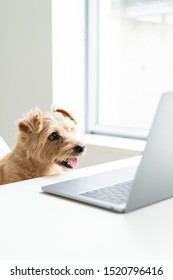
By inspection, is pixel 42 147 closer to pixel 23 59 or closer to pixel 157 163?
pixel 157 163

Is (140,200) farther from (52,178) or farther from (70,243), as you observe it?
(52,178)

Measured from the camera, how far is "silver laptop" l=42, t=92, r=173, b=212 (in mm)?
725

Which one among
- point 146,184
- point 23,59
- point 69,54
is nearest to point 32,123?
point 146,184

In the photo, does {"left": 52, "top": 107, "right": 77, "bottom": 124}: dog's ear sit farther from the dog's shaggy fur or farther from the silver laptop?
the silver laptop

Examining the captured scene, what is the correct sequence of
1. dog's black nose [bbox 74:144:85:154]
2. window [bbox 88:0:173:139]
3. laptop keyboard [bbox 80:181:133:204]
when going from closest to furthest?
laptop keyboard [bbox 80:181:133:204], dog's black nose [bbox 74:144:85:154], window [bbox 88:0:173:139]

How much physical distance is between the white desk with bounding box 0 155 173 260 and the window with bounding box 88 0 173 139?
1407 millimetres

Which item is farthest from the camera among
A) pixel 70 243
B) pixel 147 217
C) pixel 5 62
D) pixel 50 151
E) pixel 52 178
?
pixel 5 62

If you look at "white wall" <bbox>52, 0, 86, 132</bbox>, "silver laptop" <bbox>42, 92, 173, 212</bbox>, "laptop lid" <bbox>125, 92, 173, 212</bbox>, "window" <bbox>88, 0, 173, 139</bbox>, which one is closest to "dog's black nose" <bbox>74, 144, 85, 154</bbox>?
"silver laptop" <bbox>42, 92, 173, 212</bbox>

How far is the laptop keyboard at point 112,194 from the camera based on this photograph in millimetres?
830

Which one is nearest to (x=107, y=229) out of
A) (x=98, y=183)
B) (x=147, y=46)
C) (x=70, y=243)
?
(x=70, y=243)

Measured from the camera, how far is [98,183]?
967mm

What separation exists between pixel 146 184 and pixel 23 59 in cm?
190

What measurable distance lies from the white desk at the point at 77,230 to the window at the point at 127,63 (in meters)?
1.41

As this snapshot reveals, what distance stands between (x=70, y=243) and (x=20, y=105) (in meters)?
2.01
